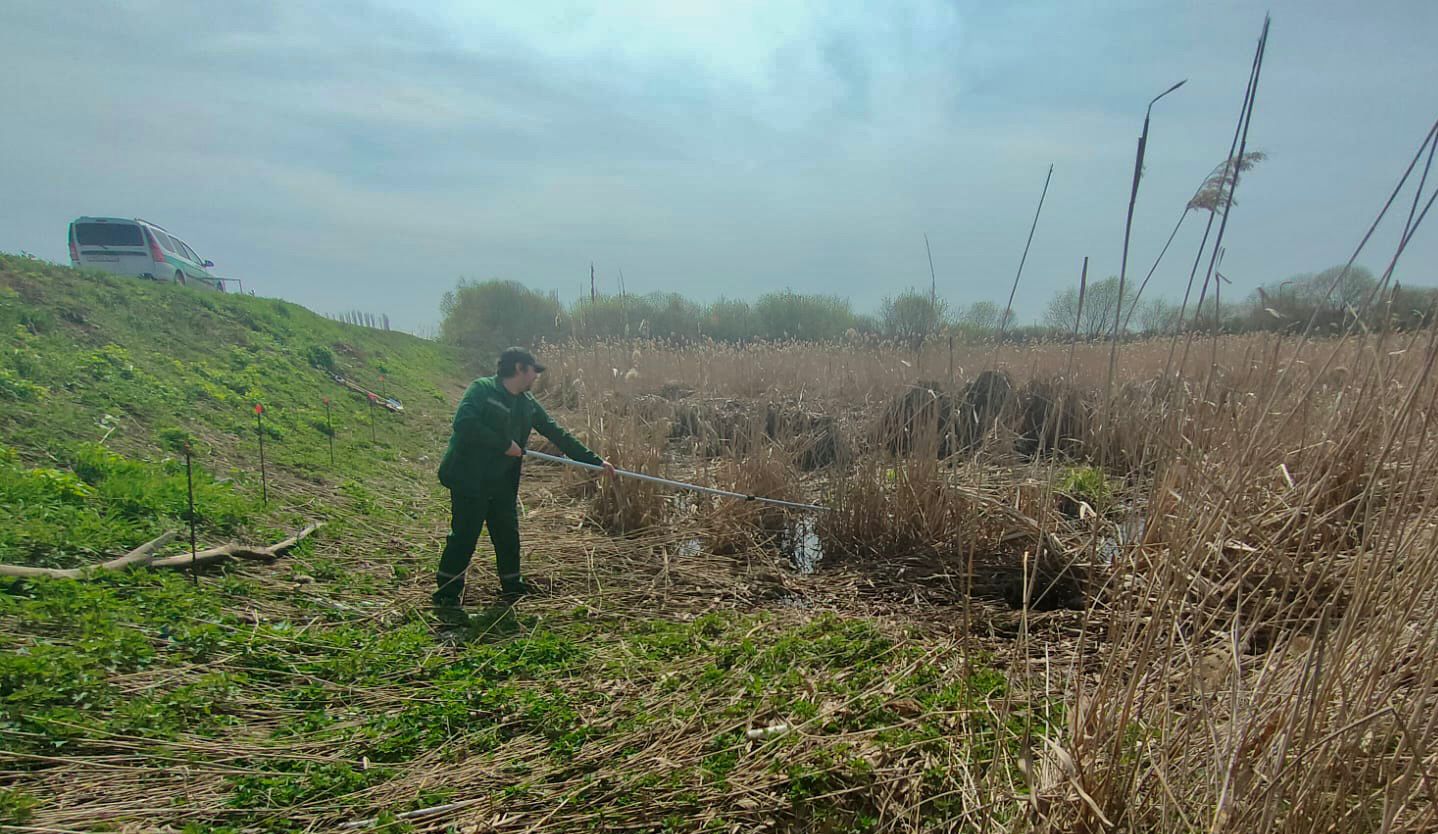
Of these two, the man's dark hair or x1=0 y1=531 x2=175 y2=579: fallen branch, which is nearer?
x1=0 y1=531 x2=175 y2=579: fallen branch

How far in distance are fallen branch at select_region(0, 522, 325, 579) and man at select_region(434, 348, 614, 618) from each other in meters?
1.15

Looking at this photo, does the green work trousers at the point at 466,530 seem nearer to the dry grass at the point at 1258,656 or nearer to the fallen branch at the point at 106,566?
the fallen branch at the point at 106,566

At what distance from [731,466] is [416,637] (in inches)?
104

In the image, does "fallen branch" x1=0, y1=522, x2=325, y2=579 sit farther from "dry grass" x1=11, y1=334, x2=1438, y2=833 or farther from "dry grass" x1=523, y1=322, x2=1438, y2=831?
Answer: "dry grass" x1=523, y1=322, x2=1438, y2=831

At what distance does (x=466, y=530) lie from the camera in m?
4.09

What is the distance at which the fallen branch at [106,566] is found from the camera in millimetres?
3160

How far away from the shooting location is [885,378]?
811 cm

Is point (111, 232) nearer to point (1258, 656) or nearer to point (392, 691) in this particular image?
point (392, 691)

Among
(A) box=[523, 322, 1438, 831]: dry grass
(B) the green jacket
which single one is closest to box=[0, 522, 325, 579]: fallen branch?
(B) the green jacket

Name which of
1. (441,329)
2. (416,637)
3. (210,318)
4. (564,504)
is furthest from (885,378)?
(441,329)

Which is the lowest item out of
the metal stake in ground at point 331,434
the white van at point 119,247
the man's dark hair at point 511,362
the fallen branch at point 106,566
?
the fallen branch at point 106,566

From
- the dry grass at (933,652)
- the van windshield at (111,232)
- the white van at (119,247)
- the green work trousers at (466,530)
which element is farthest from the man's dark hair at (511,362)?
the van windshield at (111,232)

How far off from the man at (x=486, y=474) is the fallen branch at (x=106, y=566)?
146 cm

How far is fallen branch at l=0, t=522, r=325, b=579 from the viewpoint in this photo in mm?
3199
